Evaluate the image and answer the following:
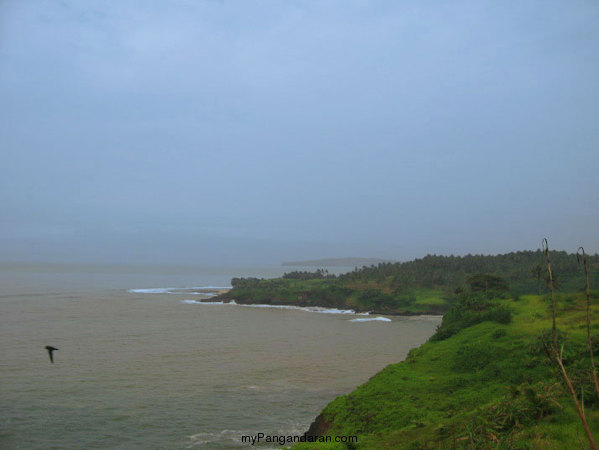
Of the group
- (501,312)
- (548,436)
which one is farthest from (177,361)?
(548,436)

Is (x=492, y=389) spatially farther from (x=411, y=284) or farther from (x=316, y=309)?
(x=411, y=284)

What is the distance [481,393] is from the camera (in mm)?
15836

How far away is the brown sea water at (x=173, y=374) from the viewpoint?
65.3 ft

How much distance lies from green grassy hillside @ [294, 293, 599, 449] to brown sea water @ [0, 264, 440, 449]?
16.0ft

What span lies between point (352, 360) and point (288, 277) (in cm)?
7563

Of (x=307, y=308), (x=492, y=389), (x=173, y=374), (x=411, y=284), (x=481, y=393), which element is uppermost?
(x=492, y=389)

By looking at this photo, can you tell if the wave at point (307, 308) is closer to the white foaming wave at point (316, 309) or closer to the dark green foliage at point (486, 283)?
the white foaming wave at point (316, 309)

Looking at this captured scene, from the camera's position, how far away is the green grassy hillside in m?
9.58

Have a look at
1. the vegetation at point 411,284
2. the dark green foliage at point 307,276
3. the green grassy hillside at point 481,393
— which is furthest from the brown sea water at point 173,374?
the dark green foliage at point 307,276

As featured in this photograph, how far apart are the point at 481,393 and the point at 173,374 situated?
2056cm

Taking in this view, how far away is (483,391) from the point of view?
15.9m

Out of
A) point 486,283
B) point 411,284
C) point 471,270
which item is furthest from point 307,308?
point 486,283

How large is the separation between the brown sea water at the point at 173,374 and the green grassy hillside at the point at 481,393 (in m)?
4.89

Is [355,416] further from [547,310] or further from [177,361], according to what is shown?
[177,361]
